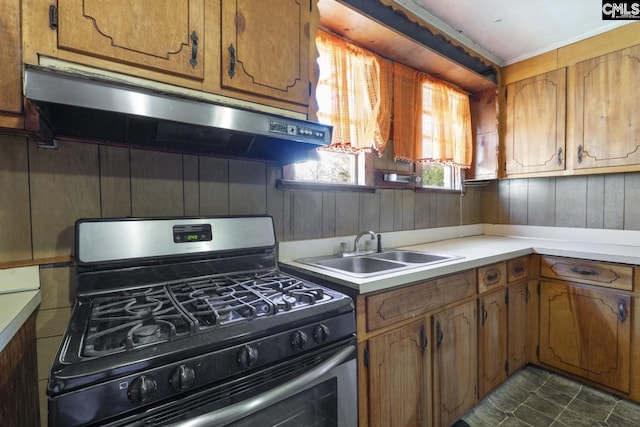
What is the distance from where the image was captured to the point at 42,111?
84 centimetres

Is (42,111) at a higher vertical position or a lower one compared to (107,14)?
lower

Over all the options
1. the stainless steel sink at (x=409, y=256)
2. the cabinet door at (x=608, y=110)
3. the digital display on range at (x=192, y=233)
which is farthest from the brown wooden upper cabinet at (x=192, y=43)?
the cabinet door at (x=608, y=110)

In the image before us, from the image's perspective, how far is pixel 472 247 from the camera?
2104 mm

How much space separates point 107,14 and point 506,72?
2851 millimetres

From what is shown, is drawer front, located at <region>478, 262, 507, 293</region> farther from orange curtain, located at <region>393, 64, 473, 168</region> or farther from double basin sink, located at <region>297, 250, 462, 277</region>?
orange curtain, located at <region>393, 64, 473, 168</region>

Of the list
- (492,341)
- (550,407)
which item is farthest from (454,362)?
(550,407)

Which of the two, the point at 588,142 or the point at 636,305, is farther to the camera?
the point at 588,142

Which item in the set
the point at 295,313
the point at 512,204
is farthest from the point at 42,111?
the point at 512,204

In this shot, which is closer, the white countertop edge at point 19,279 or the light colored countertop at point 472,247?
the white countertop edge at point 19,279

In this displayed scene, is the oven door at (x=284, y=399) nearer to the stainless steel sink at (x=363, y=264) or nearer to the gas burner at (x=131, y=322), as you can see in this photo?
the gas burner at (x=131, y=322)

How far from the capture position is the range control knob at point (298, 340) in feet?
2.92

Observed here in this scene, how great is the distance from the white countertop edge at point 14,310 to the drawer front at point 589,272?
2657 mm

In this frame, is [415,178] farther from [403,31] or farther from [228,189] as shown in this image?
[228,189]

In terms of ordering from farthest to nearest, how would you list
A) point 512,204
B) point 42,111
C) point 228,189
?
point 512,204
point 228,189
point 42,111
